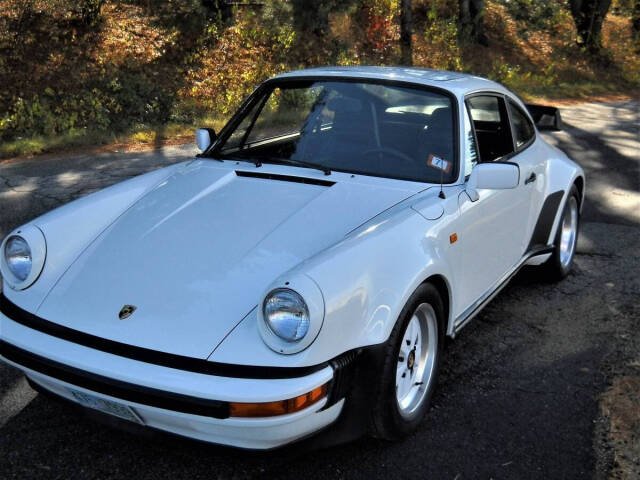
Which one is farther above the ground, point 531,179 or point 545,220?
point 531,179

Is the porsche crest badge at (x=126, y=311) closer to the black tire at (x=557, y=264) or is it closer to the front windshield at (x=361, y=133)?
the front windshield at (x=361, y=133)

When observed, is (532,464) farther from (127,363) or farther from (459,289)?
(127,363)

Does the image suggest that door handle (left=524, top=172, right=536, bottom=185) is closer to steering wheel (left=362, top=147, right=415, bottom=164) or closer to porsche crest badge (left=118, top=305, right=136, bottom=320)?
steering wheel (left=362, top=147, right=415, bottom=164)

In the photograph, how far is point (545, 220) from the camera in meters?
4.83

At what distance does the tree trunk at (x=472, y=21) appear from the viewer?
20.8 metres

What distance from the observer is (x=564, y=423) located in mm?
3402

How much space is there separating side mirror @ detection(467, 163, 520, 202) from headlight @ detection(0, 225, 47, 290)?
7.22ft

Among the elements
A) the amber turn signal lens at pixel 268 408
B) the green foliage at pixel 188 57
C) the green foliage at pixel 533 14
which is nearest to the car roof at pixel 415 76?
the amber turn signal lens at pixel 268 408

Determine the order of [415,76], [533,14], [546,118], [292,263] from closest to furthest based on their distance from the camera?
[292,263], [415,76], [546,118], [533,14]

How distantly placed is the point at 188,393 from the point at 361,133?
2.05 meters

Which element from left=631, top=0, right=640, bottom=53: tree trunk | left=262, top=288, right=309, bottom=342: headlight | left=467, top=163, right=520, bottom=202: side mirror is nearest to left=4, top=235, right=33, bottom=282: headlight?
left=262, top=288, right=309, bottom=342: headlight

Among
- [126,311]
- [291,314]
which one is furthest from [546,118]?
[126,311]

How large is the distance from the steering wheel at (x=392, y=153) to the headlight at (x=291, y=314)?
4.76 feet

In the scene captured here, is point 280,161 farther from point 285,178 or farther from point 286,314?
point 286,314
